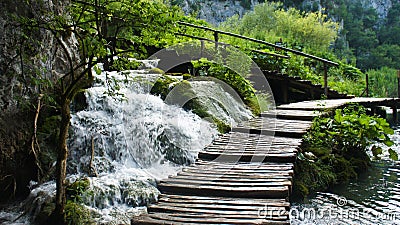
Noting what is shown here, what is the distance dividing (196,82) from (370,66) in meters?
28.9

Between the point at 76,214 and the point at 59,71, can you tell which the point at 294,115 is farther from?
the point at 76,214

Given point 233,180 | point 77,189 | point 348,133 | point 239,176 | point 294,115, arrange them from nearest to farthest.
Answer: point 233,180, point 239,176, point 77,189, point 348,133, point 294,115

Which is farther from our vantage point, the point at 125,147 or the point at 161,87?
the point at 161,87

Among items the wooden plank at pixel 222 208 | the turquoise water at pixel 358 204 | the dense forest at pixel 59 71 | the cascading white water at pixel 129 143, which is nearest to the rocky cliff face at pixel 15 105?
the dense forest at pixel 59 71

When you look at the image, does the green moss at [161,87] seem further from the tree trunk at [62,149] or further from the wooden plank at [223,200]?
the wooden plank at [223,200]

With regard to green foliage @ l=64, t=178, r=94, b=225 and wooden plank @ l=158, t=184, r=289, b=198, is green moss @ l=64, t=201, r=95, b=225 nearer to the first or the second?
green foliage @ l=64, t=178, r=94, b=225

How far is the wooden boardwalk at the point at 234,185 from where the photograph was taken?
305cm

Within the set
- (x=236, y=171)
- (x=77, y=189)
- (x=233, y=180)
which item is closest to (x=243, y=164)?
(x=236, y=171)

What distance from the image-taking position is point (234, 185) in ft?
12.0

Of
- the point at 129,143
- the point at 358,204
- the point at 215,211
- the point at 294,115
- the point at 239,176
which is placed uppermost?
the point at 294,115

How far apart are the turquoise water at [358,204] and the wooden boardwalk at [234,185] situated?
2.85 feet

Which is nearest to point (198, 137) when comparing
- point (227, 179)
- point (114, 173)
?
point (114, 173)

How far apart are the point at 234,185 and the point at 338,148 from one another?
417 cm

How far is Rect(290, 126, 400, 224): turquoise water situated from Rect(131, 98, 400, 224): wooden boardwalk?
2.85ft
